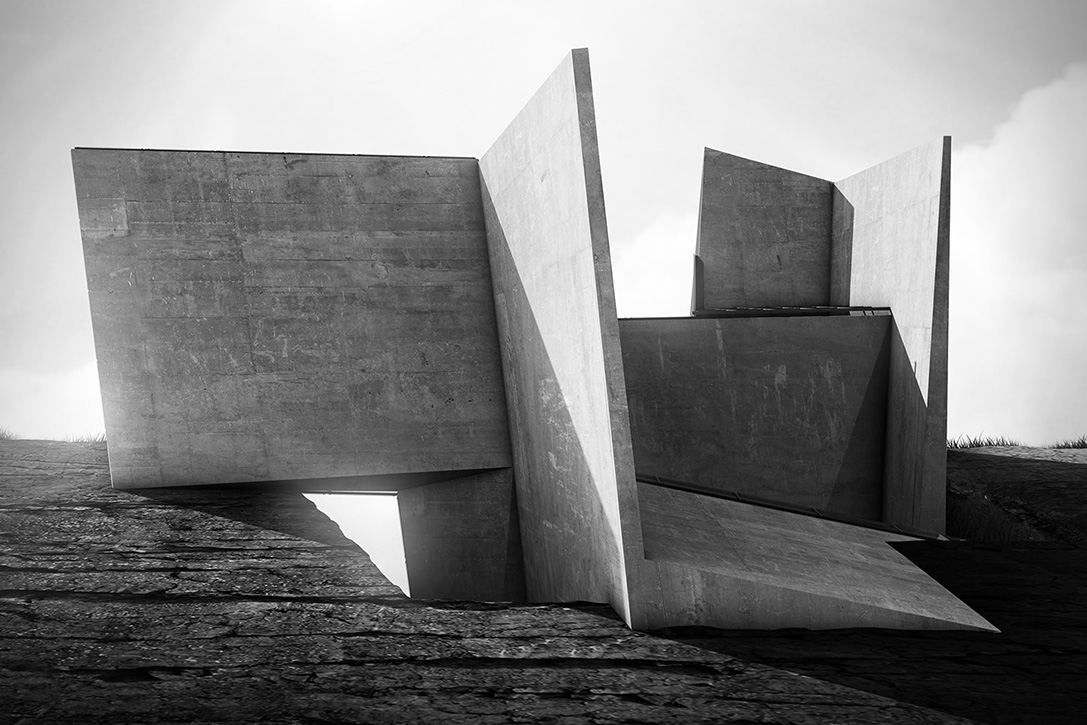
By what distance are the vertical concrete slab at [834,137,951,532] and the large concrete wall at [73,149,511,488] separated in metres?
4.54

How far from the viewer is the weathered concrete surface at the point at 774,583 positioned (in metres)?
6.08

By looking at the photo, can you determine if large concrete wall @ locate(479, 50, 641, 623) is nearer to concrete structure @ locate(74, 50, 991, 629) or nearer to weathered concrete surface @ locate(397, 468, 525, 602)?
concrete structure @ locate(74, 50, 991, 629)

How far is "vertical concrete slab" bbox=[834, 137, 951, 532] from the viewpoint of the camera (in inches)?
397

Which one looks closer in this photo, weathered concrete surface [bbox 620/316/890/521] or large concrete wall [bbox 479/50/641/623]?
large concrete wall [bbox 479/50/641/623]

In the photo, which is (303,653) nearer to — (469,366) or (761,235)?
(469,366)

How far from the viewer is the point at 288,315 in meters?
9.84

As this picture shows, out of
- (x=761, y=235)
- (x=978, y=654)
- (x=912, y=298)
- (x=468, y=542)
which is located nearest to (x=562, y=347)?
(x=978, y=654)

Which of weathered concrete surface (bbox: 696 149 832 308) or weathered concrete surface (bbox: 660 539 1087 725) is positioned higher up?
weathered concrete surface (bbox: 696 149 832 308)

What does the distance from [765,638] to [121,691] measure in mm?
3705

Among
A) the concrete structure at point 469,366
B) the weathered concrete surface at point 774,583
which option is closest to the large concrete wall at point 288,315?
the concrete structure at point 469,366

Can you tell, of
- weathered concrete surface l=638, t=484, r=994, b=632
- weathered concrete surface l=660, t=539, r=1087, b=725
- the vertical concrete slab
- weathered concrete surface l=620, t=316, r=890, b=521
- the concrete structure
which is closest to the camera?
weathered concrete surface l=660, t=539, r=1087, b=725

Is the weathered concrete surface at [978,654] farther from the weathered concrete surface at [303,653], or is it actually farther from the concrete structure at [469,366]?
the concrete structure at [469,366]

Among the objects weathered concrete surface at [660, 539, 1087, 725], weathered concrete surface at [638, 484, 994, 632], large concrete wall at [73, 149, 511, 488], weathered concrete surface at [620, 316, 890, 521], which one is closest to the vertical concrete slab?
weathered concrete surface at [620, 316, 890, 521]

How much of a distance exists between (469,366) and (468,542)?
1919mm
